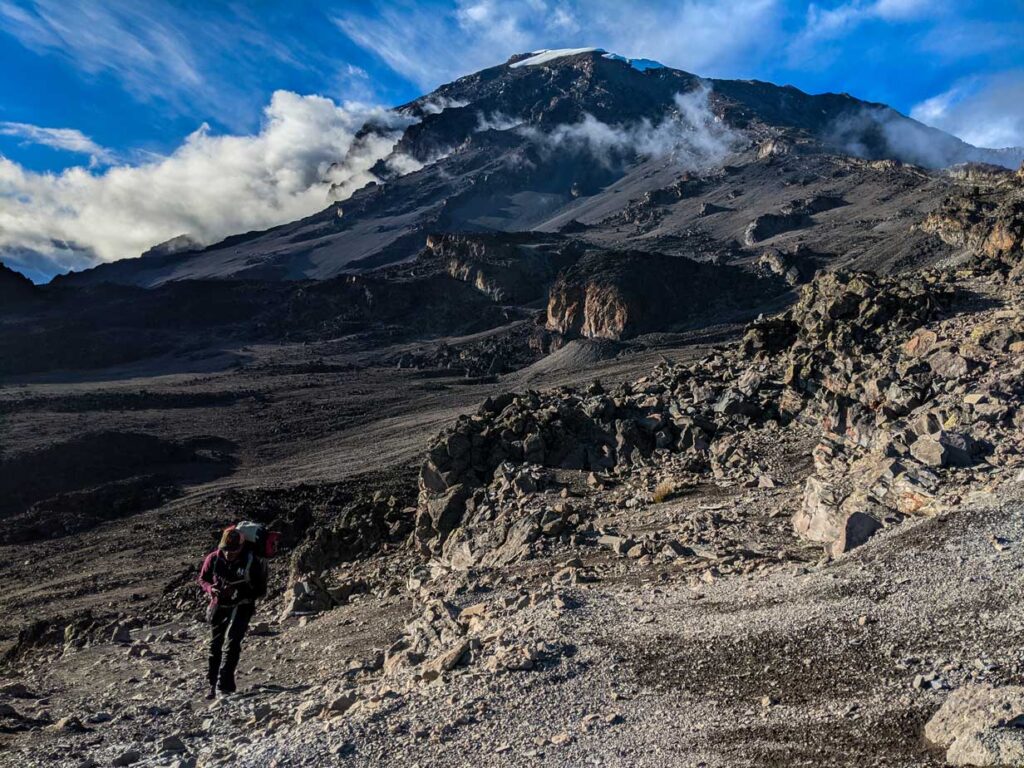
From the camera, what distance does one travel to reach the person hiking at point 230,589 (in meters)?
8.06

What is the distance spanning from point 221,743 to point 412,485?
23059mm

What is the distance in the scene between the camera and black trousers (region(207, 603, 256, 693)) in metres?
8.19

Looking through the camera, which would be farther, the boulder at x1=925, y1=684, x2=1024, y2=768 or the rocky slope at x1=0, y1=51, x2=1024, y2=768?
the rocky slope at x1=0, y1=51, x2=1024, y2=768

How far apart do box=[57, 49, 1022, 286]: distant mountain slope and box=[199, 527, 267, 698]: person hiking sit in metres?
125

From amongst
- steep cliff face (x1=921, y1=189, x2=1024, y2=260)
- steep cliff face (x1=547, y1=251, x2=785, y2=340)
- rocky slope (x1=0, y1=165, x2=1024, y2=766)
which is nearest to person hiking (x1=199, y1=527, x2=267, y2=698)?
rocky slope (x1=0, y1=165, x2=1024, y2=766)

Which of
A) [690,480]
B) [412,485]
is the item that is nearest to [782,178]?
[412,485]

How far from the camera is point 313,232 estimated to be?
162 metres

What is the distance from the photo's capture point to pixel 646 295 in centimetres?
7962

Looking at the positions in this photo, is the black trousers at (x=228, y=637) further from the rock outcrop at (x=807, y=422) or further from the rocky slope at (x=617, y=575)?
the rock outcrop at (x=807, y=422)

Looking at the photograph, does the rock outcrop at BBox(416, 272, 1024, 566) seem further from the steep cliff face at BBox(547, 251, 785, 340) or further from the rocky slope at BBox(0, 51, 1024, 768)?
the steep cliff face at BBox(547, 251, 785, 340)

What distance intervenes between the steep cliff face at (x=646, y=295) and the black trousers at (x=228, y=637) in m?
69.1

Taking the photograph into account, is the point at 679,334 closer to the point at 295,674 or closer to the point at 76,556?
the point at 76,556

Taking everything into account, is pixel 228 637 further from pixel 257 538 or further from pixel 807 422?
pixel 807 422

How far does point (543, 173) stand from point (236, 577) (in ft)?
565
